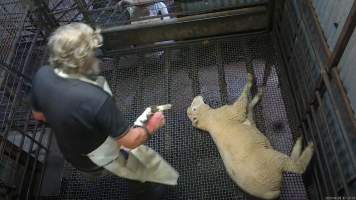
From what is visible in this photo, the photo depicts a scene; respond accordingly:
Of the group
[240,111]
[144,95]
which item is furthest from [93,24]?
[240,111]

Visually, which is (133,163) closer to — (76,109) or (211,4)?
(76,109)

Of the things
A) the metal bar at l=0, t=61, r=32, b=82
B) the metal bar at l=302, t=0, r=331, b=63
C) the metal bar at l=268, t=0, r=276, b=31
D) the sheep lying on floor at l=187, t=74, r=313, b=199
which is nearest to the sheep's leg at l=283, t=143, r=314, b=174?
the sheep lying on floor at l=187, t=74, r=313, b=199

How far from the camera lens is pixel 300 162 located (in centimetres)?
296

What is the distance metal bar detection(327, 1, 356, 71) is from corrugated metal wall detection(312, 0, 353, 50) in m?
0.20

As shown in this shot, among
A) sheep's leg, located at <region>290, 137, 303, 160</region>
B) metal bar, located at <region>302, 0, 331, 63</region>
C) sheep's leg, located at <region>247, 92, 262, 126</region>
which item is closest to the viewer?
metal bar, located at <region>302, 0, 331, 63</region>

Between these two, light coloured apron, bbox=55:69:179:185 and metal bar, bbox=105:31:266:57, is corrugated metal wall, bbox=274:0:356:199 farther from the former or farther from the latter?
light coloured apron, bbox=55:69:179:185

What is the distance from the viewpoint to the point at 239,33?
430cm

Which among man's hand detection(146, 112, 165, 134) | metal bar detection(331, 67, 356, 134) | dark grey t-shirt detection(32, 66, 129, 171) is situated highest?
metal bar detection(331, 67, 356, 134)

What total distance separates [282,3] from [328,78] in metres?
1.51

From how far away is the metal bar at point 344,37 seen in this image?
7.04ft

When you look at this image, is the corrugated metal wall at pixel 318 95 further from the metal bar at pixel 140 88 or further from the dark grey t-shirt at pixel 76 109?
the metal bar at pixel 140 88

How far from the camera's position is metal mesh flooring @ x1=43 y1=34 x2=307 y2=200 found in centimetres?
333

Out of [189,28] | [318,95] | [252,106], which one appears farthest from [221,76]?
[318,95]

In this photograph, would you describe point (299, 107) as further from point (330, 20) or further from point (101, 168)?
point (101, 168)
